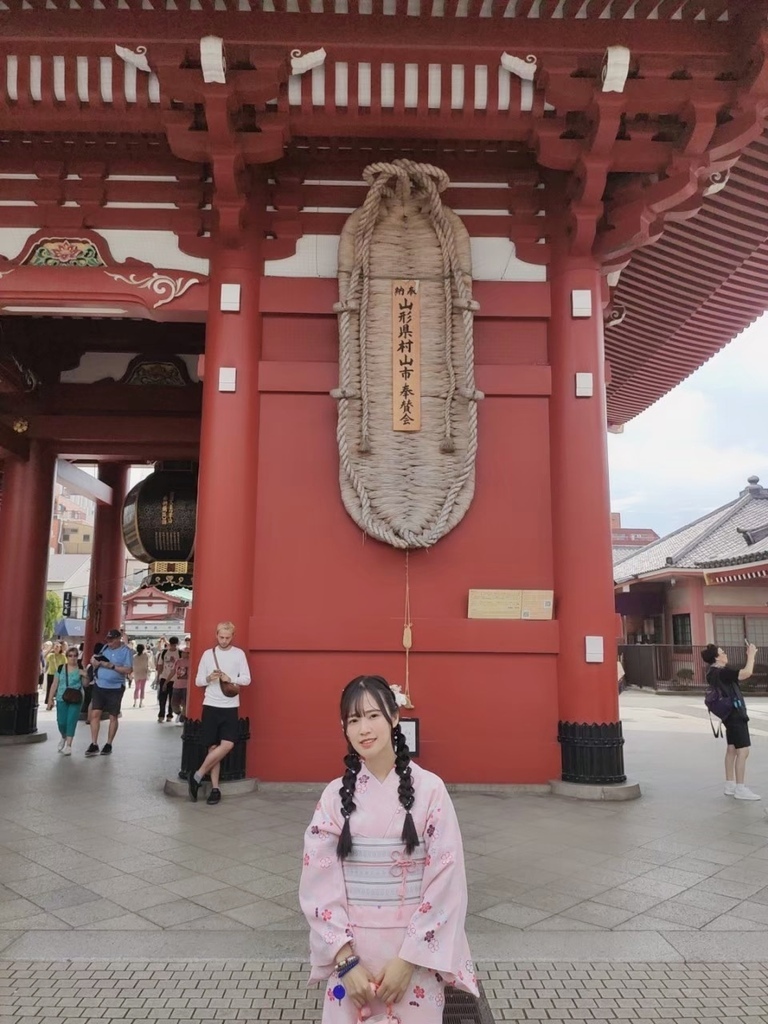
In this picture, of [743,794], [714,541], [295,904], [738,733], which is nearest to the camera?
→ [295,904]

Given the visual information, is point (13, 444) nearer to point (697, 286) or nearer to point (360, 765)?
point (697, 286)

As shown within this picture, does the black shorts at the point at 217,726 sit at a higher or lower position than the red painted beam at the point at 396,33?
lower

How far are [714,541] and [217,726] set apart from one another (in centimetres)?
2105

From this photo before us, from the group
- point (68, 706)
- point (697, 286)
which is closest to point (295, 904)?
point (68, 706)

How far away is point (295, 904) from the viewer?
3404mm

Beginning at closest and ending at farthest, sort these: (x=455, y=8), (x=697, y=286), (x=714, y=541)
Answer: (x=455, y=8), (x=697, y=286), (x=714, y=541)

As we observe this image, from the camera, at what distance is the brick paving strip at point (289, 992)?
2.42 m

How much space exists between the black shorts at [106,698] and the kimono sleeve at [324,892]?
260 inches

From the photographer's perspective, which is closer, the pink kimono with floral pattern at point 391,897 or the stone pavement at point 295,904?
the pink kimono with floral pattern at point 391,897

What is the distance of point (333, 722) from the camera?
5.86 m

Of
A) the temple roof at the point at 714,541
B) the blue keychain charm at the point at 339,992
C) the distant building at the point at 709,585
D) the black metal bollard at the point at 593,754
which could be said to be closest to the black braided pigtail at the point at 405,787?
the blue keychain charm at the point at 339,992

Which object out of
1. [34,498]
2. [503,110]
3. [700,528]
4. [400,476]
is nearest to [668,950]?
[400,476]

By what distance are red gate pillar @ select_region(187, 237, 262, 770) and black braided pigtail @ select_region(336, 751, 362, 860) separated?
4131mm

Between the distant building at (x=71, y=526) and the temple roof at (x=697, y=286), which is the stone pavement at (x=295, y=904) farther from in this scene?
the distant building at (x=71, y=526)
